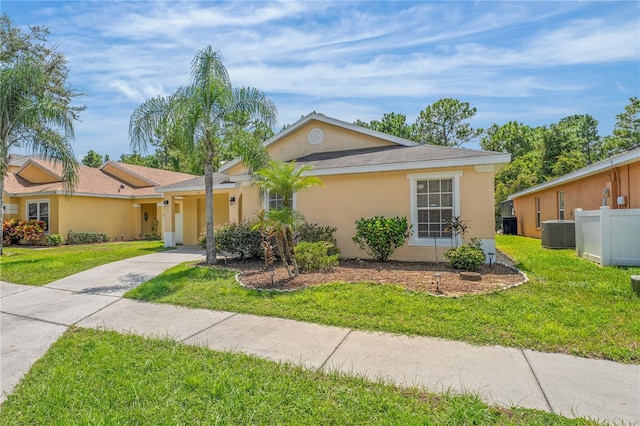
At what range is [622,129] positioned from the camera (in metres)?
30.5

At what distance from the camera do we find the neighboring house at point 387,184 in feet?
29.9

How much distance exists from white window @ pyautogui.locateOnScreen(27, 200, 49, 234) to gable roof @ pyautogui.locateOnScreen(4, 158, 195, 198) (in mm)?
631

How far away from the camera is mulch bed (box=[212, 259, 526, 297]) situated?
6512mm

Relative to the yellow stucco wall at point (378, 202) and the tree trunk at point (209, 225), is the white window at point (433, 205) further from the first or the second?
the tree trunk at point (209, 225)

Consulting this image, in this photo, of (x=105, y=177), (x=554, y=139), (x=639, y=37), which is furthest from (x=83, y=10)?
(x=554, y=139)

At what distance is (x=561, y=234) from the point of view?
1254 centimetres

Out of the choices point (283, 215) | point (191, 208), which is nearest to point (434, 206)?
point (283, 215)

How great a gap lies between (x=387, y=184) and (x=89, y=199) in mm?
17980

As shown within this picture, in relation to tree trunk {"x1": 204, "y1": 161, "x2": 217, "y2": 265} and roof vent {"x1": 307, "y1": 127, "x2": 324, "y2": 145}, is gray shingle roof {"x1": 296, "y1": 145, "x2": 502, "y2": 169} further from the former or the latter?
tree trunk {"x1": 204, "y1": 161, "x2": 217, "y2": 265}

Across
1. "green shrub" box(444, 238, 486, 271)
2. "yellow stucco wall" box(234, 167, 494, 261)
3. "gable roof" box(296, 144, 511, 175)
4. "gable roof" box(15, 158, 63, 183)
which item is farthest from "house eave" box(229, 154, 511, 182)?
"gable roof" box(15, 158, 63, 183)

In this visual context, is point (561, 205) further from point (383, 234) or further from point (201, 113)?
point (201, 113)

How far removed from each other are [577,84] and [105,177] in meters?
25.9

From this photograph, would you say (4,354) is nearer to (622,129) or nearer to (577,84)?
(577,84)

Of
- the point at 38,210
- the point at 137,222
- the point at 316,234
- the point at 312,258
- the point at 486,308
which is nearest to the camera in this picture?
the point at 486,308
